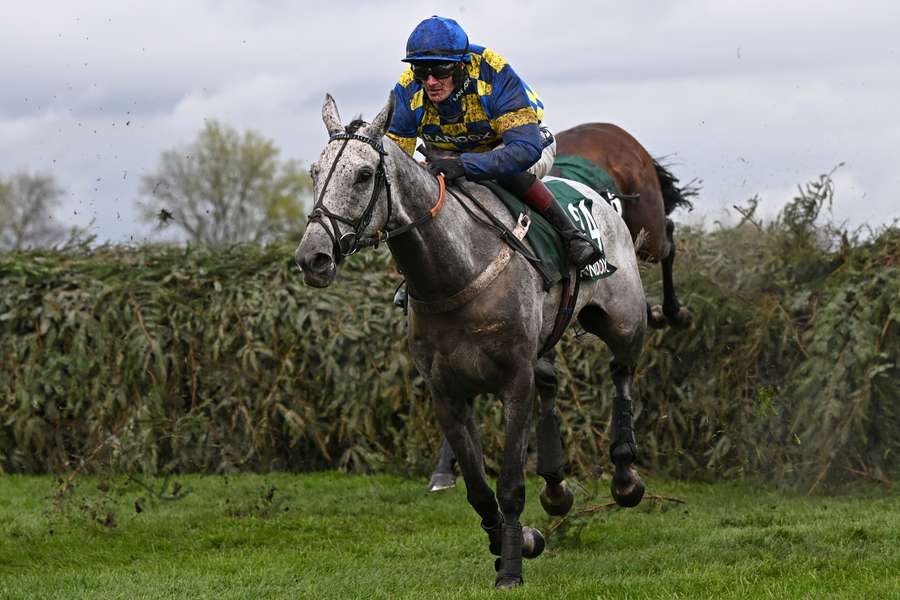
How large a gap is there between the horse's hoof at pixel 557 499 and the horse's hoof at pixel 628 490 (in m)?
0.45

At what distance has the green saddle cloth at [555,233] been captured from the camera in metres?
6.98

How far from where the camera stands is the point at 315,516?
984 centimetres

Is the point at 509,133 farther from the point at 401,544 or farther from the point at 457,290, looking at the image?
the point at 401,544

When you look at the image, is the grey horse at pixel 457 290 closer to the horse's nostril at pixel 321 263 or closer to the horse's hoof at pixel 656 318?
the horse's nostril at pixel 321 263

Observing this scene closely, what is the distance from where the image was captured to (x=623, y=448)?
840 centimetres

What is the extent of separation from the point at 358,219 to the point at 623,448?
339 centimetres

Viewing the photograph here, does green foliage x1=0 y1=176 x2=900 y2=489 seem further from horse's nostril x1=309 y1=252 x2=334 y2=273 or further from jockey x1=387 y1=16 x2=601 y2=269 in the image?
horse's nostril x1=309 y1=252 x2=334 y2=273

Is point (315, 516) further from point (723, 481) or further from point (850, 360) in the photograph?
point (850, 360)

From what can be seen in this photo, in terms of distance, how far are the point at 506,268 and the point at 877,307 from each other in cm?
484

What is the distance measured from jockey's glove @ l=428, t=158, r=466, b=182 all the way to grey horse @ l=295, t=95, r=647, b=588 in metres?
0.12

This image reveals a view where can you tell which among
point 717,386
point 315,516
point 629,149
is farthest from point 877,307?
point 315,516

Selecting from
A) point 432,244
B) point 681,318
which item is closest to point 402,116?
point 432,244

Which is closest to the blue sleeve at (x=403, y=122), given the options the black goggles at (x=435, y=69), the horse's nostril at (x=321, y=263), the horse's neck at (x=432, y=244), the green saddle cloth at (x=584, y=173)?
the black goggles at (x=435, y=69)

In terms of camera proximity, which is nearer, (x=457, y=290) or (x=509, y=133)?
(x=457, y=290)
